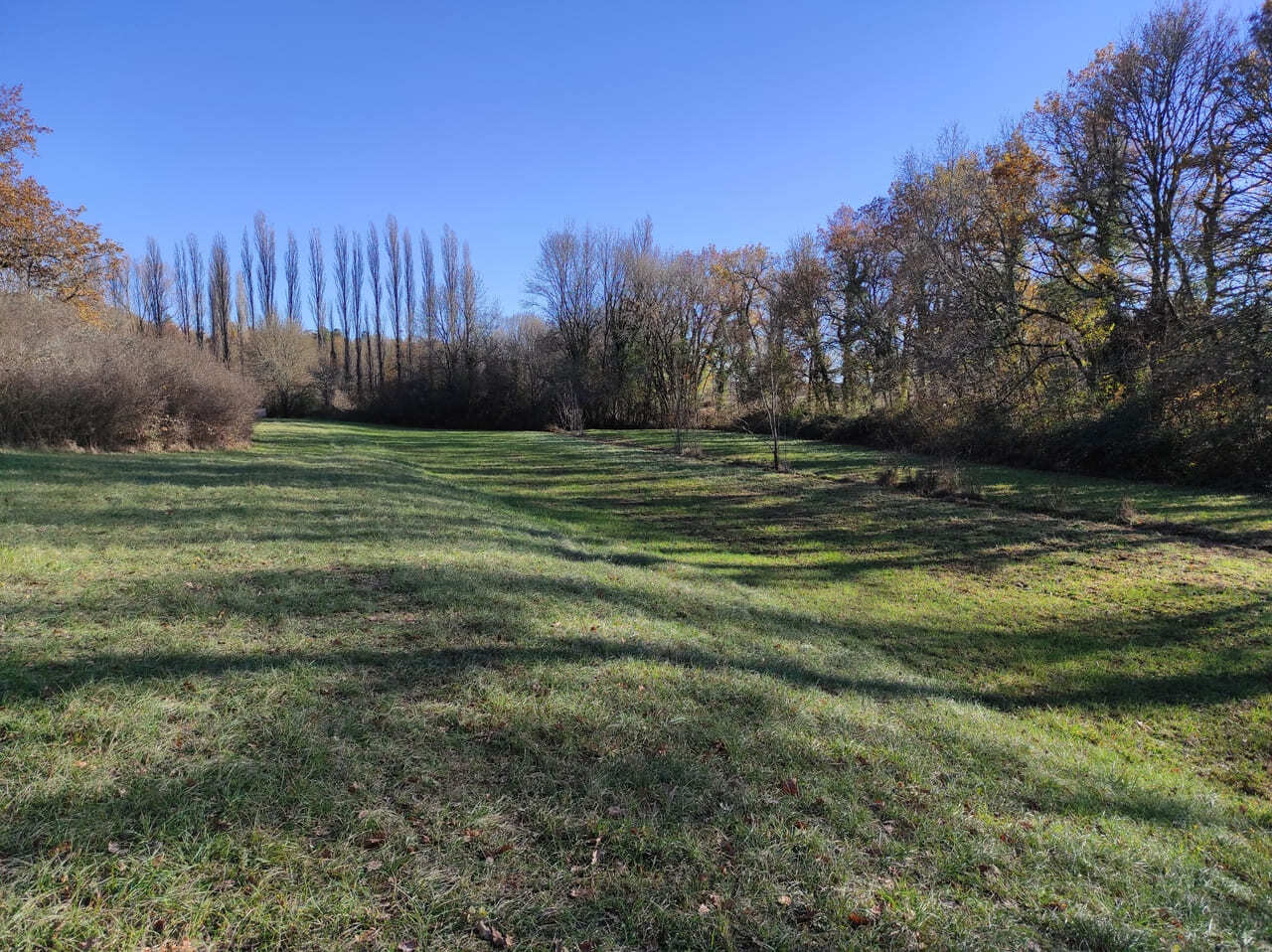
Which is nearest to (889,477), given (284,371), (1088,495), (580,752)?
(1088,495)

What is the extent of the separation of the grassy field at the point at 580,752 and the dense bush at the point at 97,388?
7.45 meters

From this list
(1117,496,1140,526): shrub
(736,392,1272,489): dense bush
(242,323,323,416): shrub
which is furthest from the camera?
(242,323,323,416): shrub

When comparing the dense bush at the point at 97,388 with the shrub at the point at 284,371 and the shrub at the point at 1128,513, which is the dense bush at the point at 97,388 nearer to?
the shrub at the point at 1128,513

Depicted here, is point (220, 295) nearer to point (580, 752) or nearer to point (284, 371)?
point (284, 371)

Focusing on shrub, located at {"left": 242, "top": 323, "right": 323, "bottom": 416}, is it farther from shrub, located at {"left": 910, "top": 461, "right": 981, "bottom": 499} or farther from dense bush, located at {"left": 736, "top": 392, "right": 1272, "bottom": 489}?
shrub, located at {"left": 910, "top": 461, "right": 981, "bottom": 499}

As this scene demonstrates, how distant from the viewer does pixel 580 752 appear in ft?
10.2

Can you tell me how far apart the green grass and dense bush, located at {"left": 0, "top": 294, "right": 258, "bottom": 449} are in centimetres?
1664

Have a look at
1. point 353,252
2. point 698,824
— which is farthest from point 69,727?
point 353,252

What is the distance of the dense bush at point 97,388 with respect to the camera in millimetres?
12125

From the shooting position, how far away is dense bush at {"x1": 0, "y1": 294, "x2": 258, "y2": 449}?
12.1 m

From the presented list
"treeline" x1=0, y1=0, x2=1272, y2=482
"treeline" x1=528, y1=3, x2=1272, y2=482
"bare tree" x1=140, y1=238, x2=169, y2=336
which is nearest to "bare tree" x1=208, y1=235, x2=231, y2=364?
"bare tree" x1=140, y1=238, x2=169, y2=336

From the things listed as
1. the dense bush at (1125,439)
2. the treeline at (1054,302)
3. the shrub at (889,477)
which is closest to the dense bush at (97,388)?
the treeline at (1054,302)

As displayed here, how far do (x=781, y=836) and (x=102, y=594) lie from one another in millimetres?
5086

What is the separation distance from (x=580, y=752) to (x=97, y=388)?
15836mm
